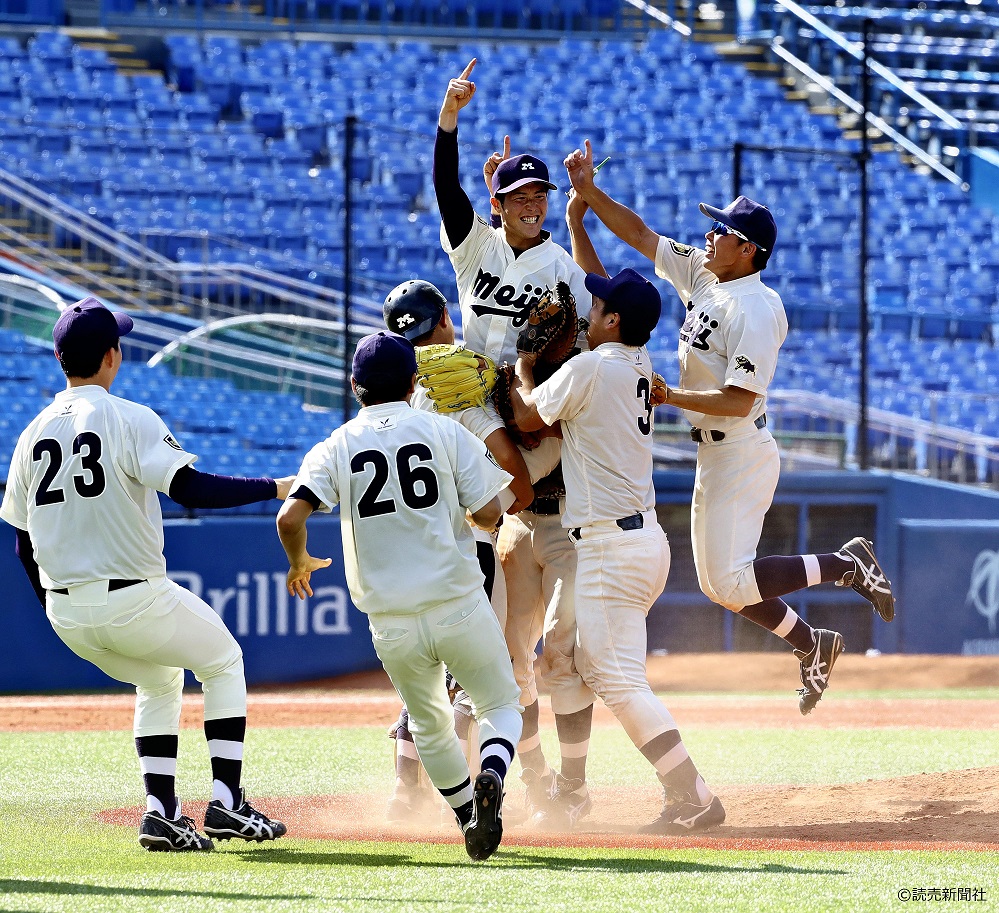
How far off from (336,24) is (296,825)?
19.7m

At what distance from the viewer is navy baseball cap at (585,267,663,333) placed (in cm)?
521

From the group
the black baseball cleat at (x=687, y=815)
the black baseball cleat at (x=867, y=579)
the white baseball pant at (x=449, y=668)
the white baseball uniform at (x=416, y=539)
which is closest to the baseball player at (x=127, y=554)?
the white baseball uniform at (x=416, y=539)

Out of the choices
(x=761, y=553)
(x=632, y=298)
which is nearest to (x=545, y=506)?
(x=632, y=298)

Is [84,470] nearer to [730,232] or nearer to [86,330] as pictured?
[86,330]

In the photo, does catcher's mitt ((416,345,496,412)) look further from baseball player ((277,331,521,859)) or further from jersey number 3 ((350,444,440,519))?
jersey number 3 ((350,444,440,519))

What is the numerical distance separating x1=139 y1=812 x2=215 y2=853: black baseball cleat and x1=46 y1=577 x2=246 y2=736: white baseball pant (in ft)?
0.96

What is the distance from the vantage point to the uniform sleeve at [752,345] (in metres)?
5.74

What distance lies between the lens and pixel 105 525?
15.1 ft

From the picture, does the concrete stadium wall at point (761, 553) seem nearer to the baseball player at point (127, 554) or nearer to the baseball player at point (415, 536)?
the baseball player at point (127, 554)

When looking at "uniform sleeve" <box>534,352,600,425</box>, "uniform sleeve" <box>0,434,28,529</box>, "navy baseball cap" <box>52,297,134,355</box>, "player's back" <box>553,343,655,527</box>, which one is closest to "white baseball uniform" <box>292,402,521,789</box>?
"uniform sleeve" <box>534,352,600,425</box>

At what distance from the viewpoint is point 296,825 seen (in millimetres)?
5430

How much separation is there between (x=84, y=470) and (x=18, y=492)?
0.33 metres

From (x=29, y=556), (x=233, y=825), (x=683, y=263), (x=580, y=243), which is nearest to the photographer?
(x=233, y=825)

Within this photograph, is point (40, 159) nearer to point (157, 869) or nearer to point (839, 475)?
point (839, 475)
